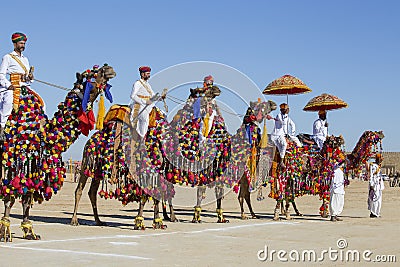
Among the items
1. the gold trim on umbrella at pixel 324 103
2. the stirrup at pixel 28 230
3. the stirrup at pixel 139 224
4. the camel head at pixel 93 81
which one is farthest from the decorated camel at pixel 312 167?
the stirrup at pixel 28 230

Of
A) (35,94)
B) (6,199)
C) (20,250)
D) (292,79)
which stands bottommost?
(20,250)

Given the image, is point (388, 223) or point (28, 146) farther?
point (388, 223)

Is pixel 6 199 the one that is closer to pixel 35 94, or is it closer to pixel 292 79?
pixel 35 94

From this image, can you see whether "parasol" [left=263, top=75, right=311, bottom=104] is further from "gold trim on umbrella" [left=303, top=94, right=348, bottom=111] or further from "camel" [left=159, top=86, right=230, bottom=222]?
"camel" [left=159, top=86, right=230, bottom=222]

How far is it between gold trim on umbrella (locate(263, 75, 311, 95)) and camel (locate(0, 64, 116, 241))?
822 cm

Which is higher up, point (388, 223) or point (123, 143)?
point (123, 143)

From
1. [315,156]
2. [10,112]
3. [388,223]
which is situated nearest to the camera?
[10,112]

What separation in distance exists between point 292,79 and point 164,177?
261 inches

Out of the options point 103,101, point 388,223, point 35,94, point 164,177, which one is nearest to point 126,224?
point 164,177

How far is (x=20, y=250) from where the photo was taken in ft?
32.2

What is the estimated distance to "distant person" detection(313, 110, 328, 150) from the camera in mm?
18422

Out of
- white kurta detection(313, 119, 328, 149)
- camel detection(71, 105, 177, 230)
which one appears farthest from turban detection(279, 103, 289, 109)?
camel detection(71, 105, 177, 230)

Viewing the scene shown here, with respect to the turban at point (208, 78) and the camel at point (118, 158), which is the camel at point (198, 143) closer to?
the turban at point (208, 78)

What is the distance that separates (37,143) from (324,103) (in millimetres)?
10710
